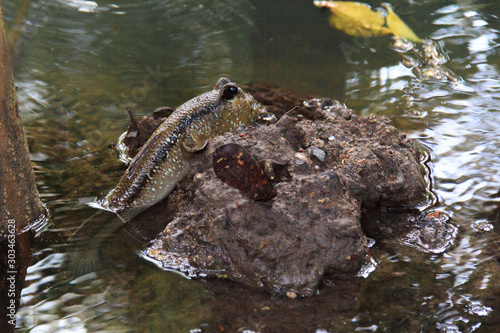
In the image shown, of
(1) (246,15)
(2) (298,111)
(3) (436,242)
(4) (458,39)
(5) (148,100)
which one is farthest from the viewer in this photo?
(1) (246,15)

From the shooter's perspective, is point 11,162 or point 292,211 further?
point 11,162

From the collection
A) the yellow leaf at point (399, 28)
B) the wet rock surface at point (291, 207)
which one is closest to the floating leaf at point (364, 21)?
the yellow leaf at point (399, 28)

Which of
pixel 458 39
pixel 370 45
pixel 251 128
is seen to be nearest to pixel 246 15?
pixel 370 45

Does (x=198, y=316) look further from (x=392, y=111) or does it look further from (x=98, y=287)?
(x=392, y=111)

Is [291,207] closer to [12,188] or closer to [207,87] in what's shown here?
[12,188]

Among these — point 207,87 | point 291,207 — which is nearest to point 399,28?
point 207,87

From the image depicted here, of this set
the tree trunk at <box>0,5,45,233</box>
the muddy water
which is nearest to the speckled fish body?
the muddy water

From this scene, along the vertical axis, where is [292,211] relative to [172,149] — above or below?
below
